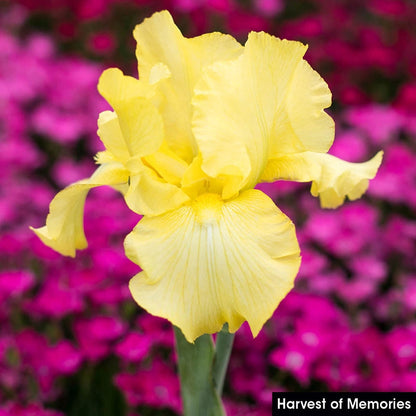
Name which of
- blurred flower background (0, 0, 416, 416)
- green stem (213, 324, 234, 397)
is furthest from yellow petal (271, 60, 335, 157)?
blurred flower background (0, 0, 416, 416)

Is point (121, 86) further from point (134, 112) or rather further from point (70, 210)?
point (70, 210)

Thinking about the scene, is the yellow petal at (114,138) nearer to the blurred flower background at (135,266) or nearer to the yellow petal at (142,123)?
the yellow petal at (142,123)

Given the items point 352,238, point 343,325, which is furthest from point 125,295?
point 352,238

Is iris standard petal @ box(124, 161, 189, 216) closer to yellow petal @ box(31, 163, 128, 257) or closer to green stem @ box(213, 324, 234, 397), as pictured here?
yellow petal @ box(31, 163, 128, 257)

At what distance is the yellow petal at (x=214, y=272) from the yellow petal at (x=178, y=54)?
14 centimetres

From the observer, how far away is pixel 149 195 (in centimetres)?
76

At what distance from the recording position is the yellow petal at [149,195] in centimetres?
75

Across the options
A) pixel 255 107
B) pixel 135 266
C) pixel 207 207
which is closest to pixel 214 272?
pixel 207 207

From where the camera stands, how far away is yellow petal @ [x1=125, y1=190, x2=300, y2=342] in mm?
720

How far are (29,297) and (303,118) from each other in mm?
790

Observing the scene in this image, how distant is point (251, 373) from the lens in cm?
119

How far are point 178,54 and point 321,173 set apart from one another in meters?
0.21

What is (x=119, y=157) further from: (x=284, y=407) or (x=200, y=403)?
(x=284, y=407)

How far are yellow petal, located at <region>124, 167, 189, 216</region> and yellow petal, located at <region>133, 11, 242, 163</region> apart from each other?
0.30 feet
